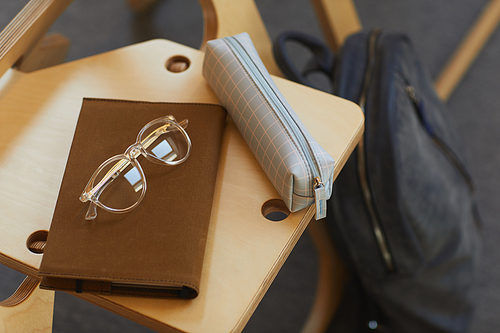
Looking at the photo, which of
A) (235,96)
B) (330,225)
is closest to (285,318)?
(330,225)

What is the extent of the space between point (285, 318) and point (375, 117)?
0.59m

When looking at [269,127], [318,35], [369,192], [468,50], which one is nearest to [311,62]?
[369,192]

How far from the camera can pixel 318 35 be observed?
1294mm

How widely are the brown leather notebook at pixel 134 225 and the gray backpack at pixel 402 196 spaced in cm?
31

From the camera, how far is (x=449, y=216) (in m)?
0.75

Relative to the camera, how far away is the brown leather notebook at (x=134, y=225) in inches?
14.9

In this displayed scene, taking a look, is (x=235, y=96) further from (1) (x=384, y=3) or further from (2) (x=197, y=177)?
(1) (x=384, y=3)

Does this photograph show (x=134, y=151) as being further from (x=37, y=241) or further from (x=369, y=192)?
(x=369, y=192)

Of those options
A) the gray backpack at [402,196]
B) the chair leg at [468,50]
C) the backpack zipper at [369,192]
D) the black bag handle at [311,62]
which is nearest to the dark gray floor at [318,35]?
the chair leg at [468,50]

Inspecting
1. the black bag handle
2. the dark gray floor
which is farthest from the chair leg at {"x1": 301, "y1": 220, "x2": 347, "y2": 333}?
the black bag handle

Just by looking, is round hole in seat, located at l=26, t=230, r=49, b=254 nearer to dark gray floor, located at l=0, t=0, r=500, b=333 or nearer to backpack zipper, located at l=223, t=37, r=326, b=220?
backpack zipper, located at l=223, t=37, r=326, b=220

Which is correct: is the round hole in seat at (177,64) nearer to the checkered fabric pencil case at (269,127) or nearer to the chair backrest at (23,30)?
the checkered fabric pencil case at (269,127)

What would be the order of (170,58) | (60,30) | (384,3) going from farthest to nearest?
(384,3) < (60,30) < (170,58)

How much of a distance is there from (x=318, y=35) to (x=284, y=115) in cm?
96
